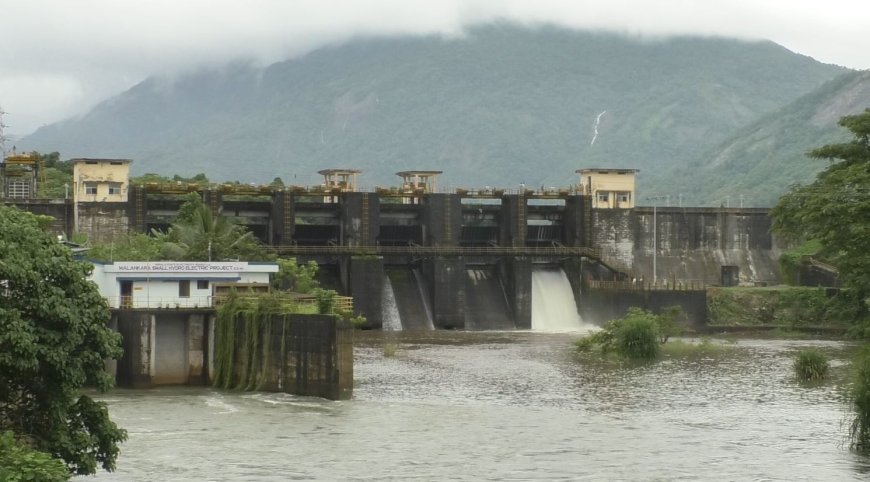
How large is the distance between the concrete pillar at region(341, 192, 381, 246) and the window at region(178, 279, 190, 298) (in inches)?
1530

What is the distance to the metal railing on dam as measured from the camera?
353 ft

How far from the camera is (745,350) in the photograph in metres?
87.6

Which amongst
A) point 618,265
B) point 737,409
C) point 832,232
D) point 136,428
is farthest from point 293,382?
point 618,265

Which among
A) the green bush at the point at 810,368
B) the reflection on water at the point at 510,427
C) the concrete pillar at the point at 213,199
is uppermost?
the concrete pillar at the point at 213,199

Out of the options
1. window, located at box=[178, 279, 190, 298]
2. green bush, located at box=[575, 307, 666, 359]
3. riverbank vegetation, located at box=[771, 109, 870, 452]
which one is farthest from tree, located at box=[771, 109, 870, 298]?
window, located at box=[178, 279, 190, 298]

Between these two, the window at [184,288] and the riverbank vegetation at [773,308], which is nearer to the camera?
the window at [184,288]

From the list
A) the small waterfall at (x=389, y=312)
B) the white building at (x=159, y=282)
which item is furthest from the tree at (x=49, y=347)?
the small waterfall at (x=389, y=312)

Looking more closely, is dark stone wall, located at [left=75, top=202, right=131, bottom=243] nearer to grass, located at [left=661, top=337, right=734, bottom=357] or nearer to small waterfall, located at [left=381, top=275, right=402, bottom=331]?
small waterfall, located at [left=381, top=275, right=402, bottom=331]

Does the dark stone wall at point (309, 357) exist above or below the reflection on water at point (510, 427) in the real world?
above

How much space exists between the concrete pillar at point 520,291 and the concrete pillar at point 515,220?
2855mm

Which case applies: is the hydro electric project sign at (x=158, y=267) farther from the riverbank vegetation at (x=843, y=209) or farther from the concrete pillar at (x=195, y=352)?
the riverbank vegetation at (x=843, y=209)

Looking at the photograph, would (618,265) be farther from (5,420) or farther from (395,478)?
(5,420)

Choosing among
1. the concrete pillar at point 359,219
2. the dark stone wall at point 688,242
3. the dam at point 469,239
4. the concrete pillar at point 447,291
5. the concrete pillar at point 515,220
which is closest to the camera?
the dam at point 469,239

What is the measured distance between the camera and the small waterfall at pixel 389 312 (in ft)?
349
